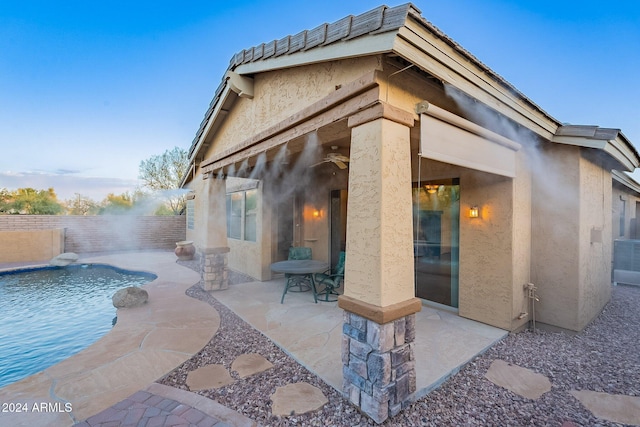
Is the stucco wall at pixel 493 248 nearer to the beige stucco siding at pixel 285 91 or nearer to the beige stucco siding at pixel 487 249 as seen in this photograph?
the beige stucco siding at pixel 487 249

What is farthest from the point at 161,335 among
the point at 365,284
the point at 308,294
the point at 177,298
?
→ the point at 365,284

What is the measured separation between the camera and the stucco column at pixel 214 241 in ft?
21.5

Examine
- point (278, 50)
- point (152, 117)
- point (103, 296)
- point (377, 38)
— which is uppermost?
point (152, 117)

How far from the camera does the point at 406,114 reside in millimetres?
2547

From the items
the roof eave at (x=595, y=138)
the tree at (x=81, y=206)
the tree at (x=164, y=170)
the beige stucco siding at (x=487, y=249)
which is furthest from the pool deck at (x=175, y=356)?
the tree at (x=81, y=206)

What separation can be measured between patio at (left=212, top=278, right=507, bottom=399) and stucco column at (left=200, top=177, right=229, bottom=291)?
30.0 inches

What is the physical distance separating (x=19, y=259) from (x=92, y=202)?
1422 centimetres

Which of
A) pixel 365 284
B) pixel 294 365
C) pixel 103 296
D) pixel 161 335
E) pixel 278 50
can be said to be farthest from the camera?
pixel 103 296

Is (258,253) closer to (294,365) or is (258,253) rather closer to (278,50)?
(294,365)

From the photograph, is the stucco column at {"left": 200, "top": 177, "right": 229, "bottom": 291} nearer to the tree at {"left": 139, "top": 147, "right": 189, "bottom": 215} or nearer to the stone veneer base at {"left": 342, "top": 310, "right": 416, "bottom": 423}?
the stone veneer base at {"left": 342, "top": 310, "right": 416, "bottom": 423}

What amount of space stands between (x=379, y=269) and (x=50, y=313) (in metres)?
7.07

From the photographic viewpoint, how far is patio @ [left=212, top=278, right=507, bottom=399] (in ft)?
10.2

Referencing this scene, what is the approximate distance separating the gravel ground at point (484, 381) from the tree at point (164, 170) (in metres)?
20.5

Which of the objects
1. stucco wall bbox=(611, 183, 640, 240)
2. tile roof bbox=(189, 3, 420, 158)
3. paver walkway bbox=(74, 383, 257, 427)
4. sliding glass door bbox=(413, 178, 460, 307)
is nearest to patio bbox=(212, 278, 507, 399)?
sliding glass door bbox=(413, 178, 460, 307)
